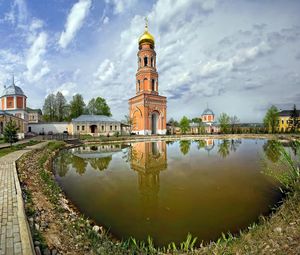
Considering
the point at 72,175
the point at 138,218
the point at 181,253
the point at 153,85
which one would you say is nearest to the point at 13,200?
the point at 138,218

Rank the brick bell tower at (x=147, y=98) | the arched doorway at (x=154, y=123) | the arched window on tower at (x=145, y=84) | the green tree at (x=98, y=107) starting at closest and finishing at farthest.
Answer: the brick bell tower at (x=147, y=98), the arched window on tower at (x=145, y=84), the arched doorway at (x=154, y=123), the green tree at (x=98, y=107)

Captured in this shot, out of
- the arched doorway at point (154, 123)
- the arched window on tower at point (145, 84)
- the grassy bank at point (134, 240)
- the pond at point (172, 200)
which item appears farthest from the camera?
the arched doorway at point (154, 123)

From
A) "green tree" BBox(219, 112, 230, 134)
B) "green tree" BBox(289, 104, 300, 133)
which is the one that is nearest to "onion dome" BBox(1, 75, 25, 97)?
"green tree" BBox(219, 112, 230, 134)

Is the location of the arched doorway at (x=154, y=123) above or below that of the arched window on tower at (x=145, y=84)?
below

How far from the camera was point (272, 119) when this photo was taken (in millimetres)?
53344

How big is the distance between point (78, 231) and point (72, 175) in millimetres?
6519

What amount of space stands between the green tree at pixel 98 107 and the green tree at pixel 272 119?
46.7 m

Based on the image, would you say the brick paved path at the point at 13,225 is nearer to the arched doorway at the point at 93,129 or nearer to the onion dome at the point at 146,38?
the arched doorway at the point at 93,129

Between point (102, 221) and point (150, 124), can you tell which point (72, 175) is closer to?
point (102, 221)

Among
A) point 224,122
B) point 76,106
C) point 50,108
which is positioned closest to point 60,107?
point 50,108

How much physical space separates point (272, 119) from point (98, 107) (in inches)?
1972

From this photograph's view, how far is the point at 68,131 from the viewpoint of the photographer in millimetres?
39562

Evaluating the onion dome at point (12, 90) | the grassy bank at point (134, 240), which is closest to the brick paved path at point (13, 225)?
the grassy bank at point (134, 240)

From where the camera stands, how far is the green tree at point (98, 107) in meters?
53.0
